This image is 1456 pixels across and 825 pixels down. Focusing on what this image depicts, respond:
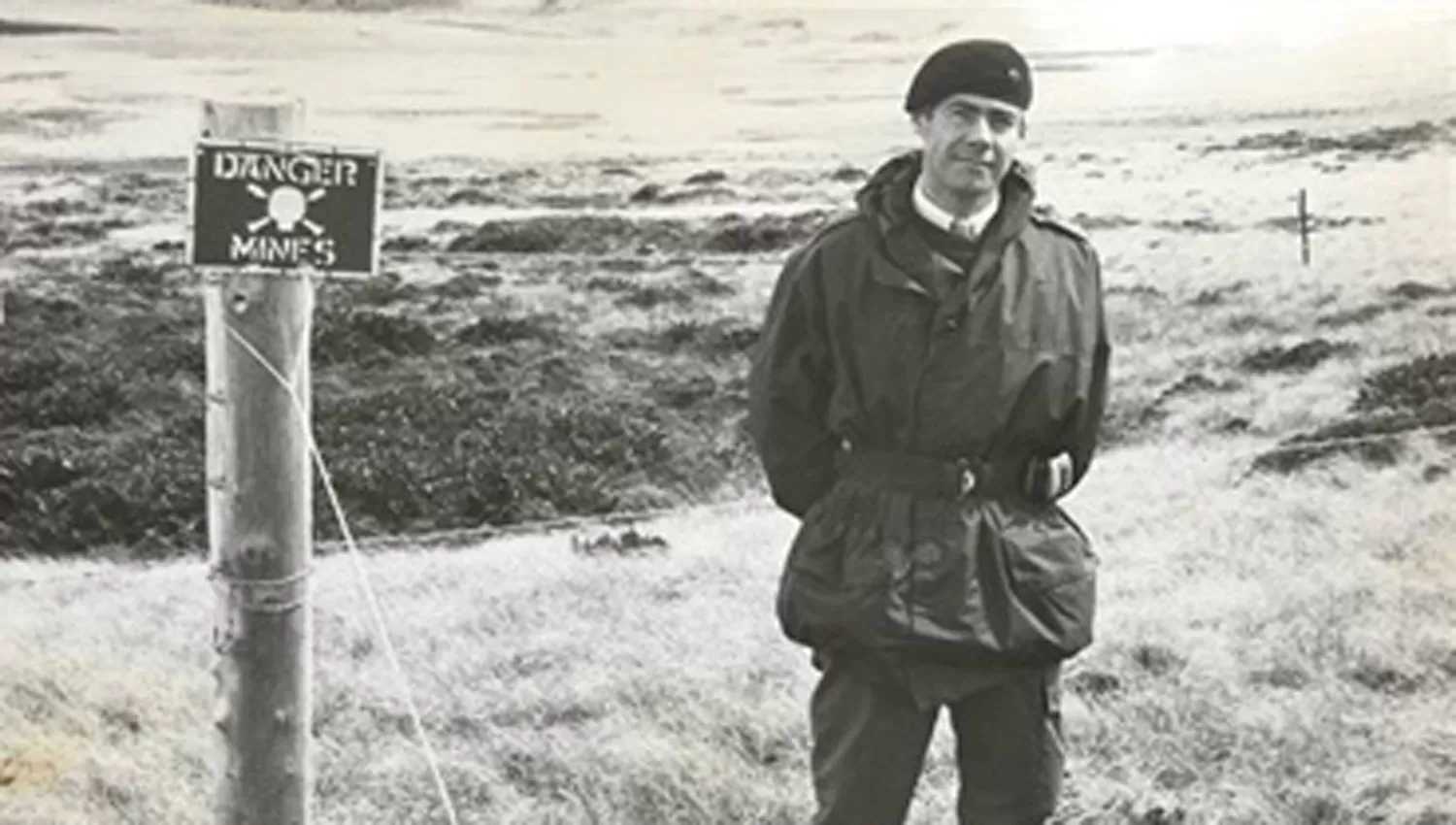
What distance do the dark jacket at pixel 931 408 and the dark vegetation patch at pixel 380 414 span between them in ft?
1.36

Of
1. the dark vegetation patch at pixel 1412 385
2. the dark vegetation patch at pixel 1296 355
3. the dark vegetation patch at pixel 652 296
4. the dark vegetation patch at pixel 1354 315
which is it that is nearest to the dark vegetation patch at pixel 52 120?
the dark vegetation patch at pixel 652 296

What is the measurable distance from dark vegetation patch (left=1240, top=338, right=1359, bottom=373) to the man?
0.75m

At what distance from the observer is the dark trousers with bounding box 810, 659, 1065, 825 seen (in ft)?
8.72

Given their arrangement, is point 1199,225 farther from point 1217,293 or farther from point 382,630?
point 382,630

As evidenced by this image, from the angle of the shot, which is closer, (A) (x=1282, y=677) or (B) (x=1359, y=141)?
(A) (x=1282, y=677)

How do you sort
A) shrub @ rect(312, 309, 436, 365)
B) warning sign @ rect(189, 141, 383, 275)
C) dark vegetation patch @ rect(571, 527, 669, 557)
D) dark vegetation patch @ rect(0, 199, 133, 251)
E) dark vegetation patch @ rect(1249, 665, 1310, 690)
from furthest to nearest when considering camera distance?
dark vegetation patch @ rect(1249, 665, 1310, 690) < dark vegetation patch @ rect(571, 527, 669, 557) < shrub @ rect(312, 309, 436, 365) < dark vegetation patch @ rect(0, 199, 133, 251) < warning sign @ rect(189, 141, 383, 275)

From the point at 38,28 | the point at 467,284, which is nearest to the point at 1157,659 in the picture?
the point at 467,284

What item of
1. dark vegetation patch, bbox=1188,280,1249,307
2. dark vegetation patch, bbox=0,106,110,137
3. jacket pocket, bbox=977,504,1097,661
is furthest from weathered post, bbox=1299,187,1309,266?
dark vegetation patch, bbox=0,106,110,137

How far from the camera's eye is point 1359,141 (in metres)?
3.46

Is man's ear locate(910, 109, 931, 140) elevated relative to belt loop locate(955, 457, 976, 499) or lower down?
elevated

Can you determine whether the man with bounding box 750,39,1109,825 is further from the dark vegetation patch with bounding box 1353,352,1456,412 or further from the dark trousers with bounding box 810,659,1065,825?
the dark vegetation patch with bounding box 1353,352,1456,412

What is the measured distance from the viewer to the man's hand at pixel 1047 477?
2.64m

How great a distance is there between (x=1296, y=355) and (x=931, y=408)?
1.08 m

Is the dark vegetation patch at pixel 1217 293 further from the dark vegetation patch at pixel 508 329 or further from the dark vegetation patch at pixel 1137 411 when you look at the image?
the dark vegetation patch at pixel 508 329
